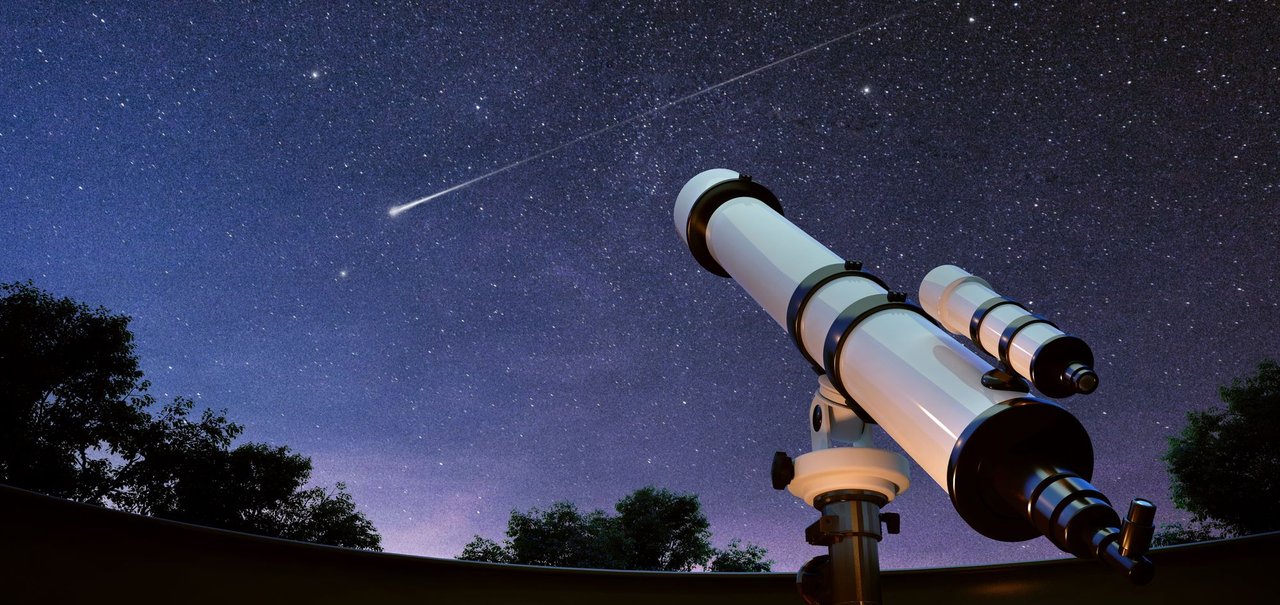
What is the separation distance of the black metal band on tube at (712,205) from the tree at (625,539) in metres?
11.9

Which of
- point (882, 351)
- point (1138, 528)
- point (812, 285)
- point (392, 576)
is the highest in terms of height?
point (812, 285)

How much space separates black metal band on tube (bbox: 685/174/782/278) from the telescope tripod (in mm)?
1052

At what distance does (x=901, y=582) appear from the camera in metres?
6.43

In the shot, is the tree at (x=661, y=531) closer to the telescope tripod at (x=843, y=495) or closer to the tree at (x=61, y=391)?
the tree at (x=61, y=391)

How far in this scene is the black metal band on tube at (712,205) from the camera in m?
3.21

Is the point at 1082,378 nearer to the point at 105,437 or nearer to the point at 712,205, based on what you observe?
the point at 712,205

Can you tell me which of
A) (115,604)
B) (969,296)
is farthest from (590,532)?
(969,296)

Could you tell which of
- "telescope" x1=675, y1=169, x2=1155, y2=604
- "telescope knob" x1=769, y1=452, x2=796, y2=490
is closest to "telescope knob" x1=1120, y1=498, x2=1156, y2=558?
"telescope" x1=675, y1=169, x2=1155, y2=604

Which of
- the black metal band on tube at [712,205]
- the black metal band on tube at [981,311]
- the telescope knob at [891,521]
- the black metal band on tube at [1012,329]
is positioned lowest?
the telescope knob at [891,521]

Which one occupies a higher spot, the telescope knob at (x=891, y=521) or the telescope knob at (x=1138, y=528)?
the telescope knob at (x=891, y=521)

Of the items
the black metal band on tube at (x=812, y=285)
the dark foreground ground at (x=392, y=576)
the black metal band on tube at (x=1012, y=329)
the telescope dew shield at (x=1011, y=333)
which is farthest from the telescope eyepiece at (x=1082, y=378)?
the dark foreground ground at (x=392, y=576)

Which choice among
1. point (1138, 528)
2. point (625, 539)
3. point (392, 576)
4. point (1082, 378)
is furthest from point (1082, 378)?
point (625, 539)

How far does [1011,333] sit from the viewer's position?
2877 mm

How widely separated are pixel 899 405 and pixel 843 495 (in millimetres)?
582
